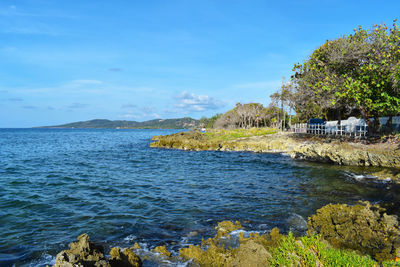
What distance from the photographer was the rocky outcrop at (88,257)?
16.0ft

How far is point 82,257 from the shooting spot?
17.5ft

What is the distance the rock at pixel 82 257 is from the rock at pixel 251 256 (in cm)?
291

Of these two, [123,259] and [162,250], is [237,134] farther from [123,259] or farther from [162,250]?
[123,259]

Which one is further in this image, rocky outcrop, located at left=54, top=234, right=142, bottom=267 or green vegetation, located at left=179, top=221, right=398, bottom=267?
rocky outcrop, located at left=54, top=234, right=142, bottom=267

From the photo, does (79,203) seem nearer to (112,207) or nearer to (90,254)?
(112,207)

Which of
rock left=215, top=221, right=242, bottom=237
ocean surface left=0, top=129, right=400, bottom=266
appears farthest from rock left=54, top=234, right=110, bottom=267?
rock left=215, top=221, right=242, bottom=237

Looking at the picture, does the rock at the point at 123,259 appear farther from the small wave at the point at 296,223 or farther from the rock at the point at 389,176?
the rock at the point at 389,176

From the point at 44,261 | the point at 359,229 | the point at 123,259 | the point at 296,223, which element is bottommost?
the point at 44,261

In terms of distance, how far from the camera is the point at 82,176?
19.2m

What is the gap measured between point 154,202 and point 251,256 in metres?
7.55

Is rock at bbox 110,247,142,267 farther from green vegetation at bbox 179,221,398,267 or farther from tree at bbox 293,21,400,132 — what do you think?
tree at bbox 293,21,400,132

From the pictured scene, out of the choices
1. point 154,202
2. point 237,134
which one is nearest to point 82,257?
point 154,202

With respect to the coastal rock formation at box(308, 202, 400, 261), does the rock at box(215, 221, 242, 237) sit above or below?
below

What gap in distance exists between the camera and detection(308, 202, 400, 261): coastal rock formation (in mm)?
6791
